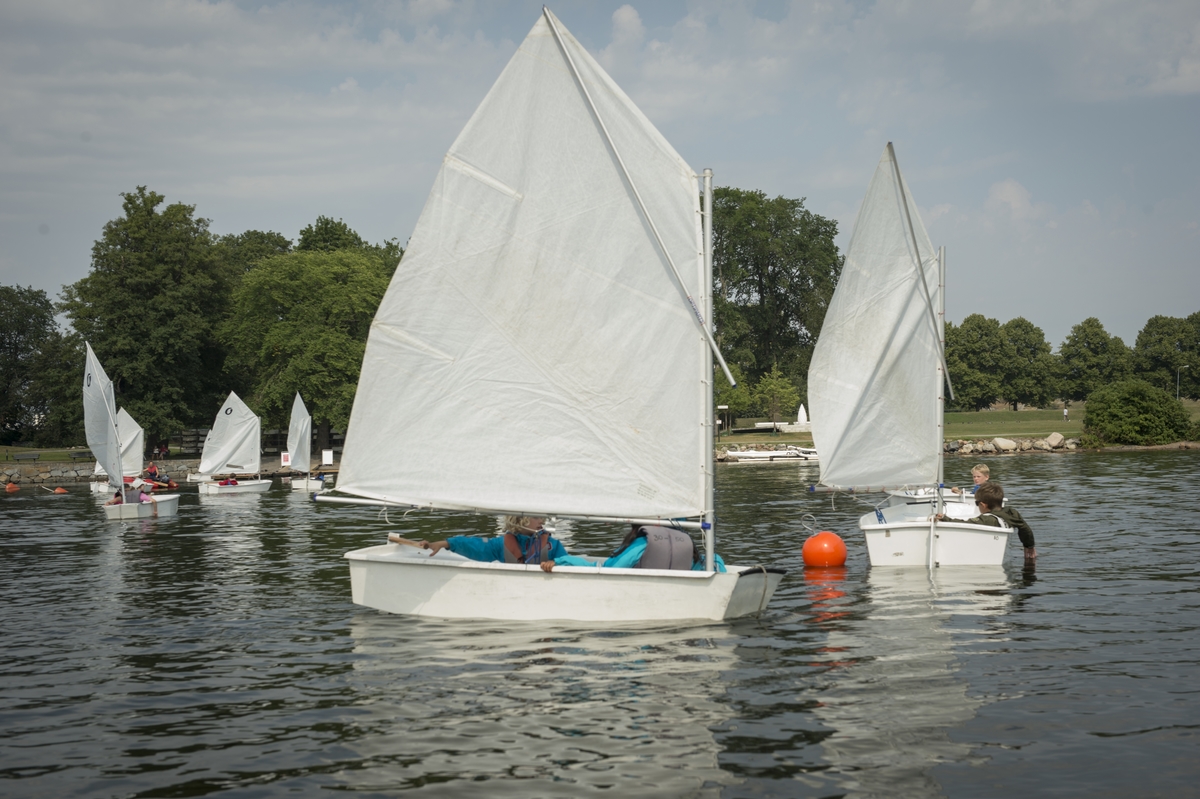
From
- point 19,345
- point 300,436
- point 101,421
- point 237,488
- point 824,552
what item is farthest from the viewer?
point 19,345

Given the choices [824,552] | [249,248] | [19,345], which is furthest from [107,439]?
[19,345]

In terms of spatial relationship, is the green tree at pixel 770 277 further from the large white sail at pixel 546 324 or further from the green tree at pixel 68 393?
the large white sail at pixel 546 324

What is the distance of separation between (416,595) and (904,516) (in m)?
12.9

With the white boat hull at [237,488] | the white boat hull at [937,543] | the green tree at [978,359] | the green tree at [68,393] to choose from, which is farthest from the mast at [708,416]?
the green tree at [978,359]

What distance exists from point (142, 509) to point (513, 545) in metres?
27.4

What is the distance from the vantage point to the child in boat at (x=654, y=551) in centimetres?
1409

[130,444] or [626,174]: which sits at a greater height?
[626,174]

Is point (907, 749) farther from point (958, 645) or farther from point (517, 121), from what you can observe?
point (517, 121)

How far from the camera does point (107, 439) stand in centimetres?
3841

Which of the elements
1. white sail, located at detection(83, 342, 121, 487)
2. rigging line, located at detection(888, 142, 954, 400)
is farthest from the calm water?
white sail, located at detection(83, 342, 121, 487)

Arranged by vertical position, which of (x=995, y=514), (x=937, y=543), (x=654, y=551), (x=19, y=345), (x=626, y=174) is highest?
(x=19, y=345)

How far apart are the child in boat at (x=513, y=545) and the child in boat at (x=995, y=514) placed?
922 cm

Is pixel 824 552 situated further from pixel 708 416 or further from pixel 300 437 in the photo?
pixel 300 437

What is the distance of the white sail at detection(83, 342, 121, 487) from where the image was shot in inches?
1491
